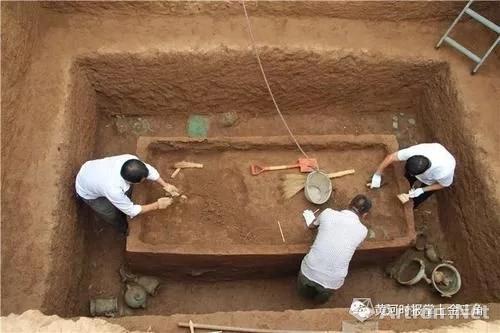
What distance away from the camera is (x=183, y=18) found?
5.30m

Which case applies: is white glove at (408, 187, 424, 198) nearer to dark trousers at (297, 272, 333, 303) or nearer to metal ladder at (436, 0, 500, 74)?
dark trousers at (297, 272, 333, 303)

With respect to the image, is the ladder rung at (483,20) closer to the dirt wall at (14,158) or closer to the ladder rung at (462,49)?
the ladder rung at (462,49)

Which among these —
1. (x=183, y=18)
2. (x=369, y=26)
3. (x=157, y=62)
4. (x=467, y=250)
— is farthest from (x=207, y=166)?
(x=467, y=250)

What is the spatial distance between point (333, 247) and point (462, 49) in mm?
2599

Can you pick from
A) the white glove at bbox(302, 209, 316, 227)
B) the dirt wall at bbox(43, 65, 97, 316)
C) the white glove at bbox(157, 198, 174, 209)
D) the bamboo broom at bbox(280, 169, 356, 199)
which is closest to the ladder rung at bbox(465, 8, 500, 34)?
the bamboo broom at bbox(280, 169, 356, 199)

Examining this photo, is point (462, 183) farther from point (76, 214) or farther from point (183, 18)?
point (76, 214)

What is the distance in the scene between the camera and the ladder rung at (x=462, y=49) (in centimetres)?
517

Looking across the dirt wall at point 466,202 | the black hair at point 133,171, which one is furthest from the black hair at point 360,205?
Result: the black hair at point 133,171

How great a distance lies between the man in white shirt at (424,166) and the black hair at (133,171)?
227cm

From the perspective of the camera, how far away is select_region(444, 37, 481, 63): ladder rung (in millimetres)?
5168

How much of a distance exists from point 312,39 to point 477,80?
1.76 metres

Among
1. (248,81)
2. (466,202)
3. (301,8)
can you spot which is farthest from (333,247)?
(301,8)

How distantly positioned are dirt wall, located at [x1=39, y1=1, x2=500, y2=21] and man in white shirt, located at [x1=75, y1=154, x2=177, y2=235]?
1.72 metres

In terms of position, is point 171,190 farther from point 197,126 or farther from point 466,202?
point 466,202
